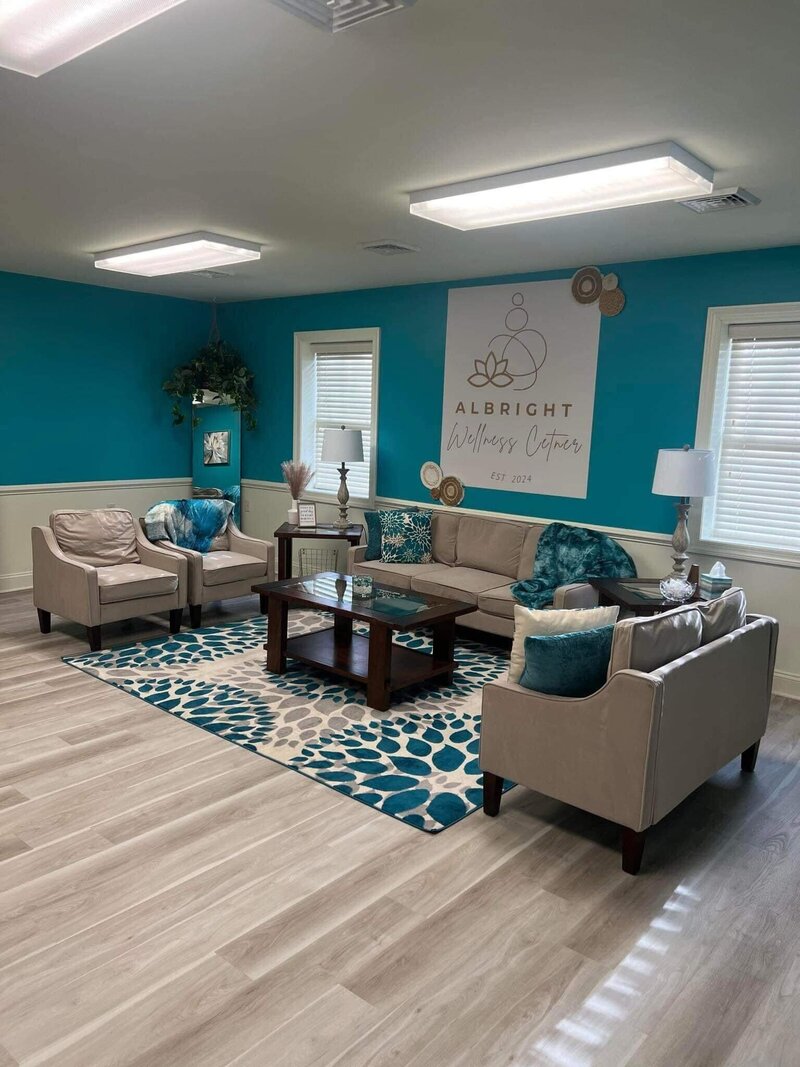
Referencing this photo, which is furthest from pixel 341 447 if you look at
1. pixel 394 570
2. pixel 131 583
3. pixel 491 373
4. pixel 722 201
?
pixel 722 201

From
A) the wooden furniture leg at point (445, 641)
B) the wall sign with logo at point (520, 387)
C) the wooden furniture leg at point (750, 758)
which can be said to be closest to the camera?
the wooden furniture leg at point (750, 758)

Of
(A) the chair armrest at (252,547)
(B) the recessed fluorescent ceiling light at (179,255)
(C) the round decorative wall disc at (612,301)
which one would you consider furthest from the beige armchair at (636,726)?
(A) the chair armrest at (252,547)

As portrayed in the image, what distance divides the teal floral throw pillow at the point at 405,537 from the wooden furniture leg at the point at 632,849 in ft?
10.6

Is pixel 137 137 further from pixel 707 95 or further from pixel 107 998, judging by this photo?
pixel 107 998

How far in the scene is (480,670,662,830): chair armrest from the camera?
8.79 ft

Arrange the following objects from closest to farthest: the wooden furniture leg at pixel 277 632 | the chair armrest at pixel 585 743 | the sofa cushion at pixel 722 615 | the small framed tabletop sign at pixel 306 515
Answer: the chair armrest at pixel 585 743 → the sofa cushion at pixel 722 615 → the wooden furniture leg at pixel 277 632 → the small framed tabletop sign at pixel 306 515

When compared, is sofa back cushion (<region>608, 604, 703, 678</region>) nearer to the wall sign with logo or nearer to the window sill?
the window sill

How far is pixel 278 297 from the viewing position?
7180 millimetres

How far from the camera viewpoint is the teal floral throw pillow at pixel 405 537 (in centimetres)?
582

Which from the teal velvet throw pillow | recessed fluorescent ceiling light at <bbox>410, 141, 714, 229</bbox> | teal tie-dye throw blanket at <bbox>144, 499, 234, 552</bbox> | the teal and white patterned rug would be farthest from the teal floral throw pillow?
the teal velvet throw pillow

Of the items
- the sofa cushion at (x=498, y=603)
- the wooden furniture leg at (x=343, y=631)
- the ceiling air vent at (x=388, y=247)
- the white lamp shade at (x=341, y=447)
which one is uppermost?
the ceiling air vent at (x=388, y=247)

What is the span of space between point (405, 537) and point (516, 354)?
1524 mm

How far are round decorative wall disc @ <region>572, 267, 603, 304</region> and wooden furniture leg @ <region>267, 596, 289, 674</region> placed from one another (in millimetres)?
2759

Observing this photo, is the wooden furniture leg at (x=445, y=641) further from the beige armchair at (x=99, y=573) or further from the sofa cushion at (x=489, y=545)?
the beige armchair at (x=99, y=573)
